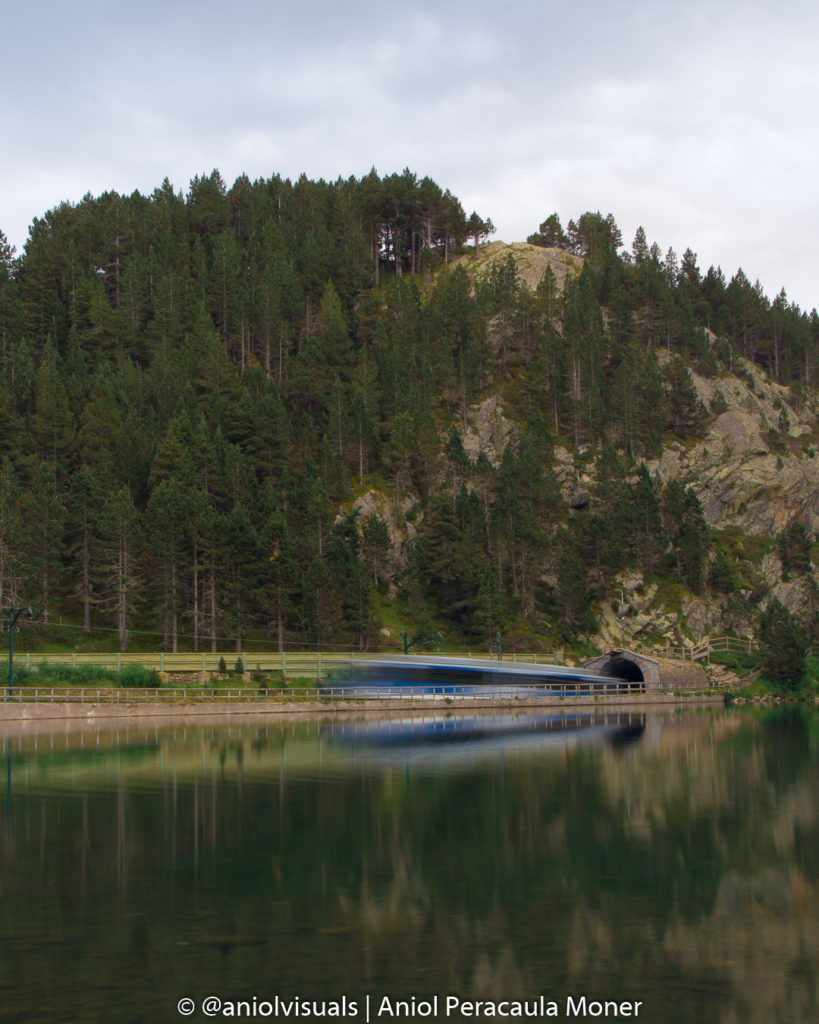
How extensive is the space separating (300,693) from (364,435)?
4521cm

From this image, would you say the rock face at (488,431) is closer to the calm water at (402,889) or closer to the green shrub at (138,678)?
the green shrub at (138,678)

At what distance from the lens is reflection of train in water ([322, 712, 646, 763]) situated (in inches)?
1908

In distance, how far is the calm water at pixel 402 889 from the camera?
14430 millimetres

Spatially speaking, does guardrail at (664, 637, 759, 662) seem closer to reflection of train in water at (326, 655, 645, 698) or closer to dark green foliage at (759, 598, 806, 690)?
dark green foliage at (759, 598, 806, 690)

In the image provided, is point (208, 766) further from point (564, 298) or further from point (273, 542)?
point (564, 298)

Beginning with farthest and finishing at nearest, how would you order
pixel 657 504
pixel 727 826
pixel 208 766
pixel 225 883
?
pixel 657 504
pixel 208 766
pixel 727 826
pixel 225 883

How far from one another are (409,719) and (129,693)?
2018 cm

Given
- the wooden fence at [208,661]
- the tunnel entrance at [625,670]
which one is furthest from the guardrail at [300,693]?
the wooden fence at [208,661]

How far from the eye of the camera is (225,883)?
2062 centimetres

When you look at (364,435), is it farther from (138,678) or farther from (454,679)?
(138,678)

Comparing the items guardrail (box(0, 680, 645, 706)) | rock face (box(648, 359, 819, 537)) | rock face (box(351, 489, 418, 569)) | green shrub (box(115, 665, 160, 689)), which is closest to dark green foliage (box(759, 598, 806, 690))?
guardrail (box(0, 680, 645, 706))

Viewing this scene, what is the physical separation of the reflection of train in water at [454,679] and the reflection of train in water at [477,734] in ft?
21.9

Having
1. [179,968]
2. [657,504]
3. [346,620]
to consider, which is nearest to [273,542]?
[346,620]

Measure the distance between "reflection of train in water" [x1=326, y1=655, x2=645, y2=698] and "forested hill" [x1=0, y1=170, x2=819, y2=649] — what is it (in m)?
6.62
